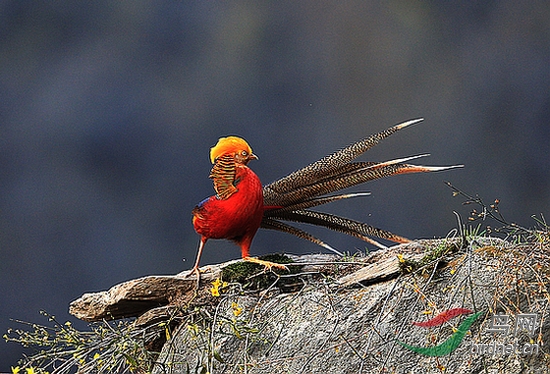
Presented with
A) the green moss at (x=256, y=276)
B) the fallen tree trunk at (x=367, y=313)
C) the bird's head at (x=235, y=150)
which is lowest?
the fallen tree trunk at (x=367, y=313)

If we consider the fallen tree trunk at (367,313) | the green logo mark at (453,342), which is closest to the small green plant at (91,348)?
the fallen tree trunk at (367,313)

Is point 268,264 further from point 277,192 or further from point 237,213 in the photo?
point 277,192

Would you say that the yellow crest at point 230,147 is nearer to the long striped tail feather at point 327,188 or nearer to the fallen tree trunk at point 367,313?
the long striped tail feather at point 327,188

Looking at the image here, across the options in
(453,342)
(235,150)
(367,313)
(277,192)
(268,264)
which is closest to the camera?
(453,342)

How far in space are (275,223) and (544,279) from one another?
872 mm

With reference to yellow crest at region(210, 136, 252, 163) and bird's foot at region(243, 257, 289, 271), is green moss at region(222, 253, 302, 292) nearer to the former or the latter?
bird's foot at region(243, 257, 289, 271)

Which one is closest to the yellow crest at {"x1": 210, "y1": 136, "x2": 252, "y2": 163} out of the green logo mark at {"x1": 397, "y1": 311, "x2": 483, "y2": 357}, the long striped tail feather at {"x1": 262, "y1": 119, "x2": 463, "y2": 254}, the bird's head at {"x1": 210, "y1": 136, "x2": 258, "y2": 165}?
the bird's head at {"x1": 210, "y1": 136, "x2": 258, "y2": 165}

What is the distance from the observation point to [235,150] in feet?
6.20

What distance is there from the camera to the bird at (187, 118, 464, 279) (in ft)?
6.12

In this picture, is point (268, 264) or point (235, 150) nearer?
point (268, 264)

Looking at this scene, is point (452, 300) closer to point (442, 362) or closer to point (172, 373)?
point (442, 362)

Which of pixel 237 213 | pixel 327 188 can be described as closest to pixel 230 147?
pixel 237 213

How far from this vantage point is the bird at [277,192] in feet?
6.12

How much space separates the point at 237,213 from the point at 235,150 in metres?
0.18
